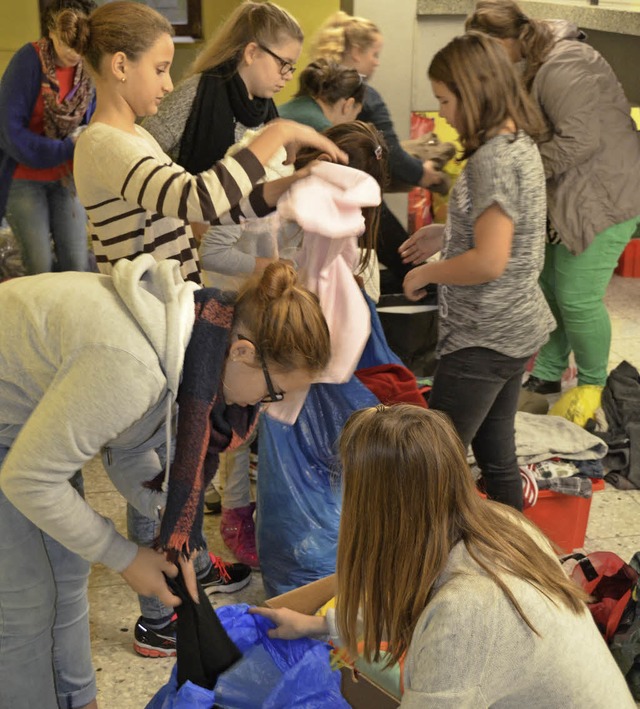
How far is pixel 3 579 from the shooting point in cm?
174

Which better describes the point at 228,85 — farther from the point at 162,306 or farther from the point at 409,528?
the point at 409,528

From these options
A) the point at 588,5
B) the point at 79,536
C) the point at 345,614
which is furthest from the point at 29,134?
the point at 588,5

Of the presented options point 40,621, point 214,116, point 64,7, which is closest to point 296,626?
point 40,621

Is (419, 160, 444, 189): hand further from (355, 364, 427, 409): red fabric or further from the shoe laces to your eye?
the shoe laces

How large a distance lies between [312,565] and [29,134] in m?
1.70

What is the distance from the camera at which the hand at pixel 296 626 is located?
6.44 feet

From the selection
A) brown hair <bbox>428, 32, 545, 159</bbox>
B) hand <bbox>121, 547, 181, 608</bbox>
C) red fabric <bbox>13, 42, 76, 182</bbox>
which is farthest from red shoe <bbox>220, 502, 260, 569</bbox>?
red fabric <bbox>13, 42, 76, 182</bbox>

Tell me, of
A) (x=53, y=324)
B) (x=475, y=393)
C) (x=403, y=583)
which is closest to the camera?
(x=403, y=583)

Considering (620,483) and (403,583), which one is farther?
(620,483)

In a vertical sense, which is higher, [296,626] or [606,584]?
[296,626]

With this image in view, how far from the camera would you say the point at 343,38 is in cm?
348

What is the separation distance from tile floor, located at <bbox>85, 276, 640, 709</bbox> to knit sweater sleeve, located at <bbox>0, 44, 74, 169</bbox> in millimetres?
1098

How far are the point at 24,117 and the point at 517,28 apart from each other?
1.68 metres

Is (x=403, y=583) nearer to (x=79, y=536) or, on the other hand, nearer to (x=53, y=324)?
(x=79, y=536)
